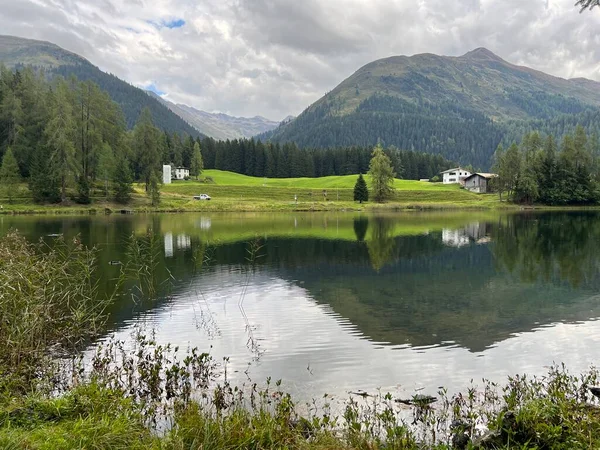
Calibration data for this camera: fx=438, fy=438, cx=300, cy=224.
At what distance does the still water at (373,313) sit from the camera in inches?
535

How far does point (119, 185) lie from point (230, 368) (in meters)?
93.0

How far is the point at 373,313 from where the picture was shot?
20047 mm

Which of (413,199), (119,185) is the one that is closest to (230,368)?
(119,185)

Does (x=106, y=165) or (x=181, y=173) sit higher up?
(x=181, y=173)

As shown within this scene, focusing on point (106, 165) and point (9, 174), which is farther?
point (106, 165)

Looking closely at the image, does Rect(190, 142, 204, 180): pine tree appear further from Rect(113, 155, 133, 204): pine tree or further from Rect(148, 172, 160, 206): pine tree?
Rect(113, 155, 133, 204): pine tree

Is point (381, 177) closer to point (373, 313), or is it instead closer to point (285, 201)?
point (285, 201)

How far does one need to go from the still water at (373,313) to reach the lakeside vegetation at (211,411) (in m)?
1.53

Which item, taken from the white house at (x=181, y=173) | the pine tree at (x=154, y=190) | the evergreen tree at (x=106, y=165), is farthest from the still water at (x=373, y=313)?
the white house at (x=181, y=173)

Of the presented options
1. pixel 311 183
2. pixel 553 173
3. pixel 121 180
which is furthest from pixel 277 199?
pixel 553 173

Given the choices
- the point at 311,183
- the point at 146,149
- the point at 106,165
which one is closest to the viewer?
the point at 106,165

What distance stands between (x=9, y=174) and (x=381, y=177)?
295 ft

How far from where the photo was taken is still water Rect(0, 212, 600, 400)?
13.6m

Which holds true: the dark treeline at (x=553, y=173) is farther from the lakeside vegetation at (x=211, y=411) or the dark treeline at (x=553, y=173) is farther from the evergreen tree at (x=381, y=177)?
the lakeside vegetation at (x=211, y=411)
